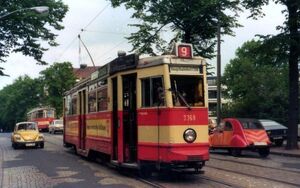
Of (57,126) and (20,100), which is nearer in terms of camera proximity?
(57,126)

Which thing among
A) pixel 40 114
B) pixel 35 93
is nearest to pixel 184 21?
pixel 40 114

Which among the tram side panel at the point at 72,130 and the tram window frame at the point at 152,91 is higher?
the tram window frame at the point at 152,91

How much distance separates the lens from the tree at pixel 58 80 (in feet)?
297

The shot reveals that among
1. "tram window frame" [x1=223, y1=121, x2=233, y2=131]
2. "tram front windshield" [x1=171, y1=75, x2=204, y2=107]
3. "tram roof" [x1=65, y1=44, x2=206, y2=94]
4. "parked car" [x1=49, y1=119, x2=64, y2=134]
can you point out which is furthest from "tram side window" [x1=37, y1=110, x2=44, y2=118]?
"tram front windshield" [x1=171, y1=75, x2=204, y2=107]

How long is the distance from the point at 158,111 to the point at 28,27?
2265cm

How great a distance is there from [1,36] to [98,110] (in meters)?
18.3

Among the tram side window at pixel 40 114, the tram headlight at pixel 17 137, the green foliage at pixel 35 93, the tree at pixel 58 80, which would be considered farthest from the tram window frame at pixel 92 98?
the tree at pixel 58 80

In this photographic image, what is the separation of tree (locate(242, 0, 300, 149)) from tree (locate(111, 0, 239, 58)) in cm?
620

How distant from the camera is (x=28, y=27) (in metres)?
34.7

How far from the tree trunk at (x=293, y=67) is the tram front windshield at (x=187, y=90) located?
1394 centimetres

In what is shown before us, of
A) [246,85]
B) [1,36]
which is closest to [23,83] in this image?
[246,85]

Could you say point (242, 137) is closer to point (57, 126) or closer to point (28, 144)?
point (28, 144)

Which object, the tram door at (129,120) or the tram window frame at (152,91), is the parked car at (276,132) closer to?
the tram door at (129,120)

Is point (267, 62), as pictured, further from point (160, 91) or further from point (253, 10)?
point (160, 91)
